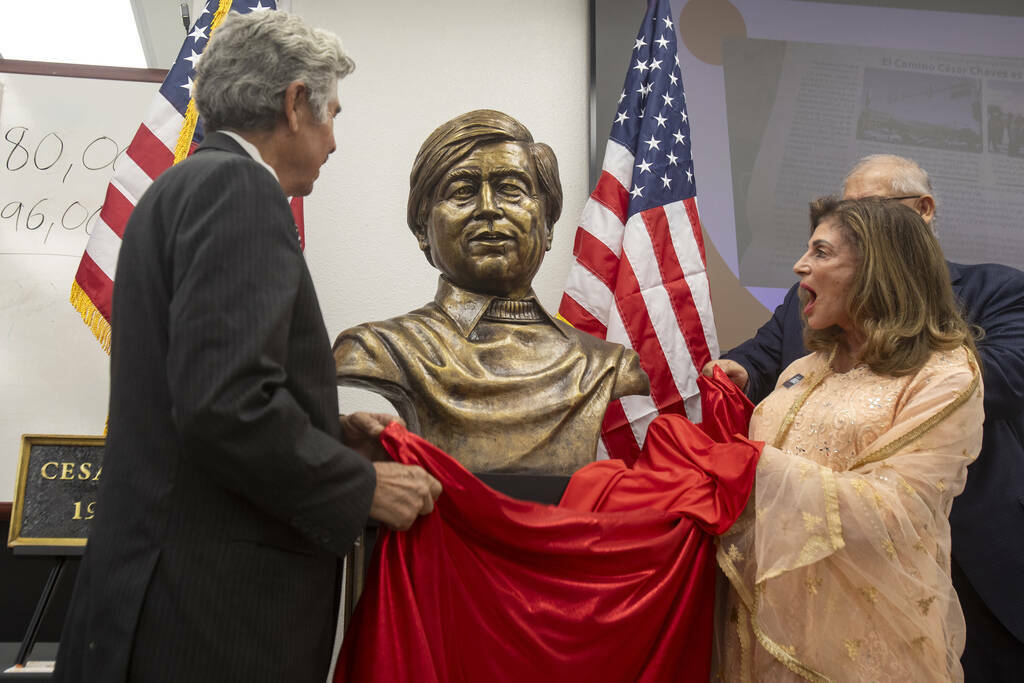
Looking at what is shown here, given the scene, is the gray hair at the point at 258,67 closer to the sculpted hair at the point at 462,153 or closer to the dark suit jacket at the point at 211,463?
the dark suit jacket at the point at 211,463

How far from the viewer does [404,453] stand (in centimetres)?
181

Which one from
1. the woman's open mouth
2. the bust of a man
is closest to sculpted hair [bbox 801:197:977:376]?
the woman's open mouth

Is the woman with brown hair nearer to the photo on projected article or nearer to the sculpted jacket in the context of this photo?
the sculpted jacket

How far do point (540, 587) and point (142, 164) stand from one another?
191cm

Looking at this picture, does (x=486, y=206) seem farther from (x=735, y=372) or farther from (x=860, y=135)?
(x=860, y=135)

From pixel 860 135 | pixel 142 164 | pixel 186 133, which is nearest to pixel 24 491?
pixel 142 164

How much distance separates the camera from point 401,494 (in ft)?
5.31

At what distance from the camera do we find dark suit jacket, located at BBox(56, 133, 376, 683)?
4.41 ft

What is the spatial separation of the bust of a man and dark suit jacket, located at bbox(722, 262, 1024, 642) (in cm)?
64

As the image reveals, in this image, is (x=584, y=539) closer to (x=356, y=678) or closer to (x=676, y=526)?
(x=676, y=526)

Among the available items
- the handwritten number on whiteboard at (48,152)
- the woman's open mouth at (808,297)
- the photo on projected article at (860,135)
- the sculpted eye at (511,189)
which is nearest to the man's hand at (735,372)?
the woman's open mouth at (808,297)

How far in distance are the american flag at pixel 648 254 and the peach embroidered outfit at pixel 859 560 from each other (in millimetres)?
1129

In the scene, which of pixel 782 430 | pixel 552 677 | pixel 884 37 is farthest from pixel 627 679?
pixel 884 37

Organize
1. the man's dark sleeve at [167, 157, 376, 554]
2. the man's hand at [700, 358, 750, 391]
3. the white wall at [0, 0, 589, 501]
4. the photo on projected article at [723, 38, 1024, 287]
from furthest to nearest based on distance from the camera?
the photo on projected article at [723, 38, 1024, 287] → the white wall at [0, 0, 589, 501] → the man's hand at [700, 358, 750, 391] → the man's dark sleeve at [167, 157, 376, 554]
